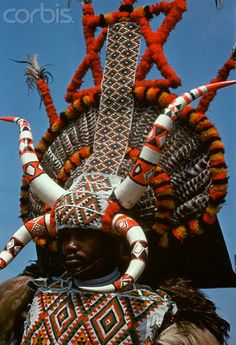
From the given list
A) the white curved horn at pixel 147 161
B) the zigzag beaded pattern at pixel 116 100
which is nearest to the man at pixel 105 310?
the white curved horn at pixel 147 161

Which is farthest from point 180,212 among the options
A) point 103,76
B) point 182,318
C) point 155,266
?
point 103,76

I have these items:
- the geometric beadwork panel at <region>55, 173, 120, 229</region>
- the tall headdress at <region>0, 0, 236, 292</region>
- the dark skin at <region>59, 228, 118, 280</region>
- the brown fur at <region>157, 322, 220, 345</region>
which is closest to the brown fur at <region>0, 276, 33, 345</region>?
the tall headdress at <region>0, 0, 236, 292</region>

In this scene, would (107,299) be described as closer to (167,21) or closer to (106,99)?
(106,99)

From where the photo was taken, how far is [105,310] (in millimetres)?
4387

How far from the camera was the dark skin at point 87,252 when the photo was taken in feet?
14.6

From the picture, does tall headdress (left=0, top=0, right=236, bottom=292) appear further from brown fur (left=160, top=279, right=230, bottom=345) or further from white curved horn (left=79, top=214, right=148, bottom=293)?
brown fur (left=160, top=279, right=230, bottom=345)

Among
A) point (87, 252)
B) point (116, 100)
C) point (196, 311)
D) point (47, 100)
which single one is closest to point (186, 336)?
point (196, 311)

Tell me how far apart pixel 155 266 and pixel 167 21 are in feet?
6.52

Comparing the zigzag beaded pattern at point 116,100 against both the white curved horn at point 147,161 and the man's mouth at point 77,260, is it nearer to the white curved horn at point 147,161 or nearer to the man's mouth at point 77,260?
the white curved horn at point 147,161

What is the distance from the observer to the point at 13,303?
205 inches

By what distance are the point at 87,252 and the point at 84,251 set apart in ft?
0.07

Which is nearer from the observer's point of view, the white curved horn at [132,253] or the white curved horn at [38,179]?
the white curved horn at [132,253]

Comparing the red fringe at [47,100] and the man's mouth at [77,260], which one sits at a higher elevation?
the red fringe at [47,100]

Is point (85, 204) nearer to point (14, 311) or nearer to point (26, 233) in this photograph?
point (26, 233)
